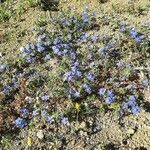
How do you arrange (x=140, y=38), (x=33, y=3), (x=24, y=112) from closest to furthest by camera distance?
Answer: 1. (x=24, y=112)
2. (x=140, y=38)
3. (x=33, y=3)

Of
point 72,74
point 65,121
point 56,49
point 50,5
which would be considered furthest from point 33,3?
point 65,121

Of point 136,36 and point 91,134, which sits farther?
point 136,36

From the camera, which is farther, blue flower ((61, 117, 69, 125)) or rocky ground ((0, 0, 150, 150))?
blue flower ((61, 117, 69, 125))

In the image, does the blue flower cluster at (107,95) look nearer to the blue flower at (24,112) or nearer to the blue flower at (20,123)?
the blue flower at (24,112)

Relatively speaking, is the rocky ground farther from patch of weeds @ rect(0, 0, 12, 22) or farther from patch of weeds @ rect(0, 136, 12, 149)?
patch of weeds @ rect(0, 0, 12, 22)

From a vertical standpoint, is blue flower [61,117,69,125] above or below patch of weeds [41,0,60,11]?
below

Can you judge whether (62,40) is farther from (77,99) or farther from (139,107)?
(139,107)

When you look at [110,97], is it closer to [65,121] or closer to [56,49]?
[65,121]

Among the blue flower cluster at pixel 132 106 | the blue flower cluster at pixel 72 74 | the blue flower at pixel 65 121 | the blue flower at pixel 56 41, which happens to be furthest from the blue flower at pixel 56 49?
the blue flower cluster at pixel 132 106

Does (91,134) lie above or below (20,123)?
below

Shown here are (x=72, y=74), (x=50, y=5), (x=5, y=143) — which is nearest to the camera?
(x=5, y=143)

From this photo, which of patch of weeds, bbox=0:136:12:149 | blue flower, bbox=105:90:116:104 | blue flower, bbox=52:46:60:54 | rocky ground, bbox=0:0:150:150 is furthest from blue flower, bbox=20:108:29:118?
blue flower, bbox=52:46:60:54
